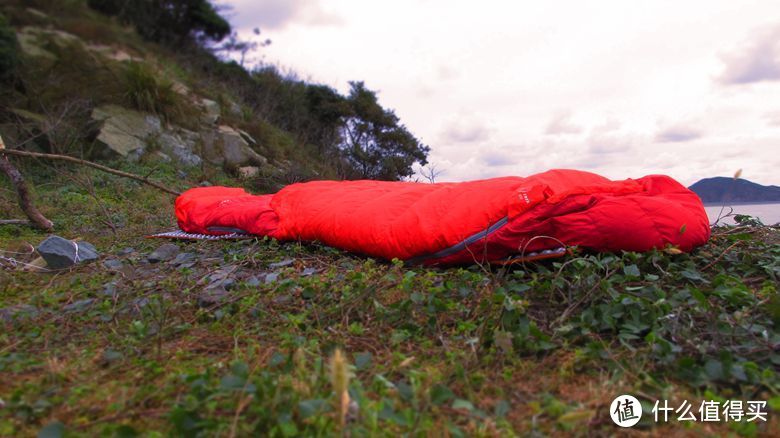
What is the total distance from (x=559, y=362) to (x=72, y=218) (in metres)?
3.85

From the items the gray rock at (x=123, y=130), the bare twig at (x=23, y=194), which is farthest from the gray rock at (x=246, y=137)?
the bare twig at (x=23, y=194)

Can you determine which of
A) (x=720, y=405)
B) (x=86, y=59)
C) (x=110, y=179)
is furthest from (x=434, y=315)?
(x=86, y=59)

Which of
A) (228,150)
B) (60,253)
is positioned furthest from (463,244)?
(228,150)

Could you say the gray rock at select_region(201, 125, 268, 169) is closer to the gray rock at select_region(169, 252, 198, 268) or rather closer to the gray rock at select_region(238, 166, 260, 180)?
the gray rock at select_region(238, 166, 260, 180)

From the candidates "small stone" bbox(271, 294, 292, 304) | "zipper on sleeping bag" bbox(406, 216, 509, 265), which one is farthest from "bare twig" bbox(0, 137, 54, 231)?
"zipper on sleeping bag" bbox(406, 216, 509, 265)

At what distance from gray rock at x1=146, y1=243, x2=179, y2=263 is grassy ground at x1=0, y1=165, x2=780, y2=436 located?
0.29 m

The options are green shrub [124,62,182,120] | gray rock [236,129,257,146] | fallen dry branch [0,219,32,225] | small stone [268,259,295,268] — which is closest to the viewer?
small stone [268,259,295,268]

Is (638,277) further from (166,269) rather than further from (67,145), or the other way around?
(67,145)

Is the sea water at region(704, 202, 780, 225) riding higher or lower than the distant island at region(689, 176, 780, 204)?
lower

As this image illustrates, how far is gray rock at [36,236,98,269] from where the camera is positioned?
2416 mm

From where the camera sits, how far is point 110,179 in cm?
506

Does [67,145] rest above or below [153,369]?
above

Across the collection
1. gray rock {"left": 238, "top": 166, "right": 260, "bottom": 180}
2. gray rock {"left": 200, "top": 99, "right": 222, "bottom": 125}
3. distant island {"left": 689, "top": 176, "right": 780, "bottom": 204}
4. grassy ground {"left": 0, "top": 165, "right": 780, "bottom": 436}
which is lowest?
grassy ground {"left": 0, "top": 165, "right": 780, "bottom": 436}

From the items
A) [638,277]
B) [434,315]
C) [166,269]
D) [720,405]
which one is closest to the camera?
[720,405]
